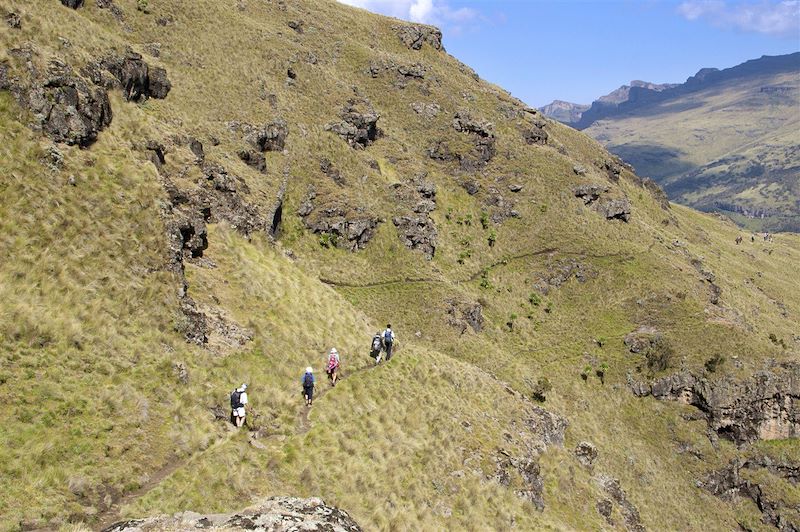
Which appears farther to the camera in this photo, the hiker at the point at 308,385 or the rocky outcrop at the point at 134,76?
the rocky outcrop at the point at 134,76

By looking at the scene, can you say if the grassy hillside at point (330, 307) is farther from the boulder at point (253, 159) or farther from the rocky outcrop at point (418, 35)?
the rocky outcrop at point (418, 35)

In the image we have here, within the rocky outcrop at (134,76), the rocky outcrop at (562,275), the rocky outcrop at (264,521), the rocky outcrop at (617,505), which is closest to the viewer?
the rocky outcrop at (264,521)

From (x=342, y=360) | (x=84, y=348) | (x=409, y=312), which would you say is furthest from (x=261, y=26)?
(x=84, y=348)

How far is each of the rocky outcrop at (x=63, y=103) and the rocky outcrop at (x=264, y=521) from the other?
27136 mm

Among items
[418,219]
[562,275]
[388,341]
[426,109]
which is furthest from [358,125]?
[388,341]

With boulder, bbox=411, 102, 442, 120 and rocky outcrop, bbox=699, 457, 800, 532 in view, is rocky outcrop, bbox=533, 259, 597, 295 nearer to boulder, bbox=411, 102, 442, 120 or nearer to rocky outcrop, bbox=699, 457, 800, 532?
rocky outcrop, bbox=699, 457, 800, 532

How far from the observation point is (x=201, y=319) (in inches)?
1275

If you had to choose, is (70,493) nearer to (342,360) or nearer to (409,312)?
(342,360)

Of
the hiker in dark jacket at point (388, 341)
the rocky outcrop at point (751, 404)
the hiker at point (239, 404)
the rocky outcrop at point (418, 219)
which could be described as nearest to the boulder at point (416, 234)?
the rocky outcrop at point (418, 219)

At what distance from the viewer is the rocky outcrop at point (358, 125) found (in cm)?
8897

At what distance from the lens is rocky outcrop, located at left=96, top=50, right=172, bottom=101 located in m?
47.6

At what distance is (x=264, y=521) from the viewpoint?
17.7 metres

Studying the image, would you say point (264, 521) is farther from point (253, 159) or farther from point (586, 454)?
point (253, 159)

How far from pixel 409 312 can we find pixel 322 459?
41.2 metres
